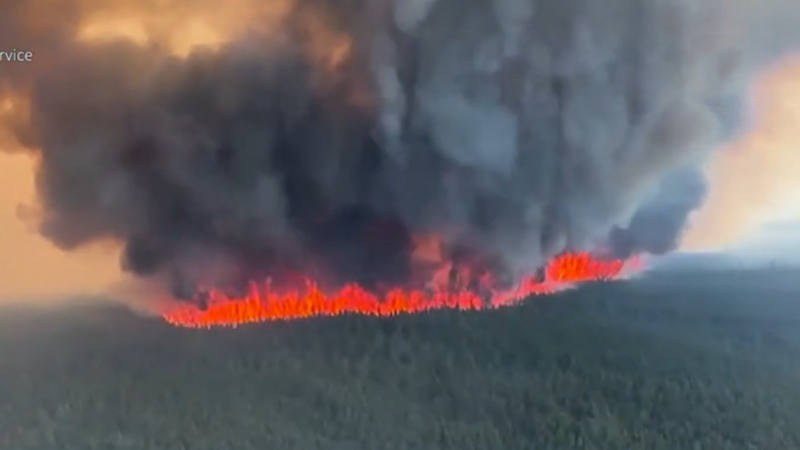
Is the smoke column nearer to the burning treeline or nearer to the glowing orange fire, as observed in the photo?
the burning treeline

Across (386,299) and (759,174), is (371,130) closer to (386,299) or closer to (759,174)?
(386,299)

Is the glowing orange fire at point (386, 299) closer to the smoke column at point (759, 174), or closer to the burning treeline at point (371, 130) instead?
the burning treeline at point (371, 130)

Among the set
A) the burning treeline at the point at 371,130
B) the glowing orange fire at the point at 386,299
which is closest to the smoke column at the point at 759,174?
the burning treeline at the point at 371,130

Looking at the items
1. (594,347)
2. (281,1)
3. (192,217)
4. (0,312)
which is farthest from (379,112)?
(0,312)

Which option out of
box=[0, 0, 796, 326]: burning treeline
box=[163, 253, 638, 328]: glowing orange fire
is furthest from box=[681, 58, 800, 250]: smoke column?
box=[163, 253, 638, 328]: glowing orange fire

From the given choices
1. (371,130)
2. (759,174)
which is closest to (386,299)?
(371,130)
